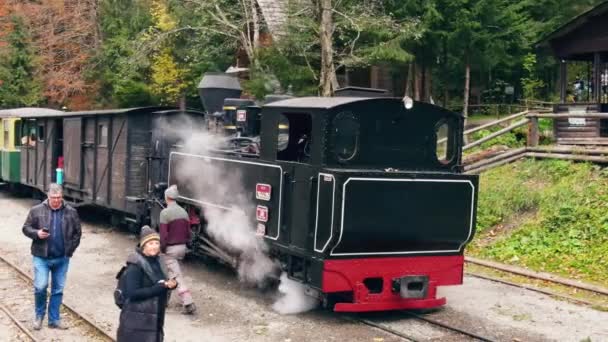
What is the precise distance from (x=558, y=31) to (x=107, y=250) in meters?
13.1

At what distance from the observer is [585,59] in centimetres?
2089

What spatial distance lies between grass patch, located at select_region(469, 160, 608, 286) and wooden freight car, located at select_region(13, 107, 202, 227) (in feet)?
19.2

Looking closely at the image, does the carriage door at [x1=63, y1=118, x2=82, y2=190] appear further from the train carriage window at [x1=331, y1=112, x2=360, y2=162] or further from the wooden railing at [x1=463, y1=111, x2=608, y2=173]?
the train carriage window at [x1=331, y1=112, x2=360, y2=162]

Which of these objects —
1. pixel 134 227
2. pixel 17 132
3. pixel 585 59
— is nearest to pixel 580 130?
pixel 585 59

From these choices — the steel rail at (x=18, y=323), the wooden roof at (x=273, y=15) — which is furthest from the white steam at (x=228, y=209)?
the wooden roof at (x=273, y=15)

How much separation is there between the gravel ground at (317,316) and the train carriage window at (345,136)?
201cm

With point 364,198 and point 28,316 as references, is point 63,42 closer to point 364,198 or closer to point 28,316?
point 28,316

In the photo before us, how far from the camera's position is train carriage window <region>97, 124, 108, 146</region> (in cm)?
1513

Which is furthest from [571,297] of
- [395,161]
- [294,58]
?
[294,58]

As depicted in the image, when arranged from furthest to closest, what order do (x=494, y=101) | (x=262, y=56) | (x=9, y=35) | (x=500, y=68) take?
(x=9, y=35), (x=494, y=101), (x=500, y=68), (x=262, y=56)

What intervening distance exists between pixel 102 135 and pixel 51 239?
7511 millimetres

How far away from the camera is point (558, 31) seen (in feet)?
65.3

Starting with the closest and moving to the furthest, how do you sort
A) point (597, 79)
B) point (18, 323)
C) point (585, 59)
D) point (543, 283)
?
point (18, 323) → point (543, 283) → point (597, 79) → point (585, 59)

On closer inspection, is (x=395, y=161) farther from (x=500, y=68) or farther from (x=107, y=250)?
(x=500, y=68)
